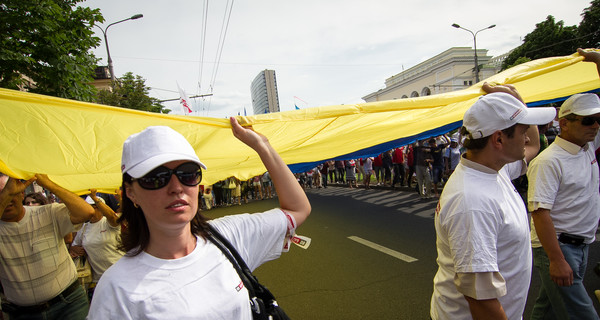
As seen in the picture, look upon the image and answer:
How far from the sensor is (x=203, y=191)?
653 inches

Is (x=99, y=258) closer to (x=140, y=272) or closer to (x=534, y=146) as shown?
(x=140, y=272)

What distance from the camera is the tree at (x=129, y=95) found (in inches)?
744

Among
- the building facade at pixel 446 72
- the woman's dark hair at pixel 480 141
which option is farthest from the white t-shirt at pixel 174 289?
the building facade at pixel 446 72

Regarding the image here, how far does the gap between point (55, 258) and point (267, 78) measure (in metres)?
42.7

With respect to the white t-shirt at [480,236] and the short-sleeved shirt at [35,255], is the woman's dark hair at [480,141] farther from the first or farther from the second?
the short-sleeved shirt at [35,255]

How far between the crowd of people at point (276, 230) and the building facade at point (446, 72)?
5088cm

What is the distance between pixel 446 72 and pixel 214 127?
2670 inches

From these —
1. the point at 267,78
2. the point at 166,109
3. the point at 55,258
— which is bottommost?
the point at 55,258

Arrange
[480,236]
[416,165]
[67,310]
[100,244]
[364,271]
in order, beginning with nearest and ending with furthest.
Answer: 1. [480,236]
2. [67,310]
3. [100,244]
4. [364,271]
5. [416,165]

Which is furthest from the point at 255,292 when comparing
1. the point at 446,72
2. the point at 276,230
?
the point at 446,72

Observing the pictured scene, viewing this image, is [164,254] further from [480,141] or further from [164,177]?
[480,141]

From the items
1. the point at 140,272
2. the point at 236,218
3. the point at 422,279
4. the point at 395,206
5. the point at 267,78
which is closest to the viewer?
the point at 140,272

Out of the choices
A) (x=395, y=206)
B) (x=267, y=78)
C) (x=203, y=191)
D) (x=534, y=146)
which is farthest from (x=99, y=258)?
(x=267, y=78)

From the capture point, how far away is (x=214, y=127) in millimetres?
2129
